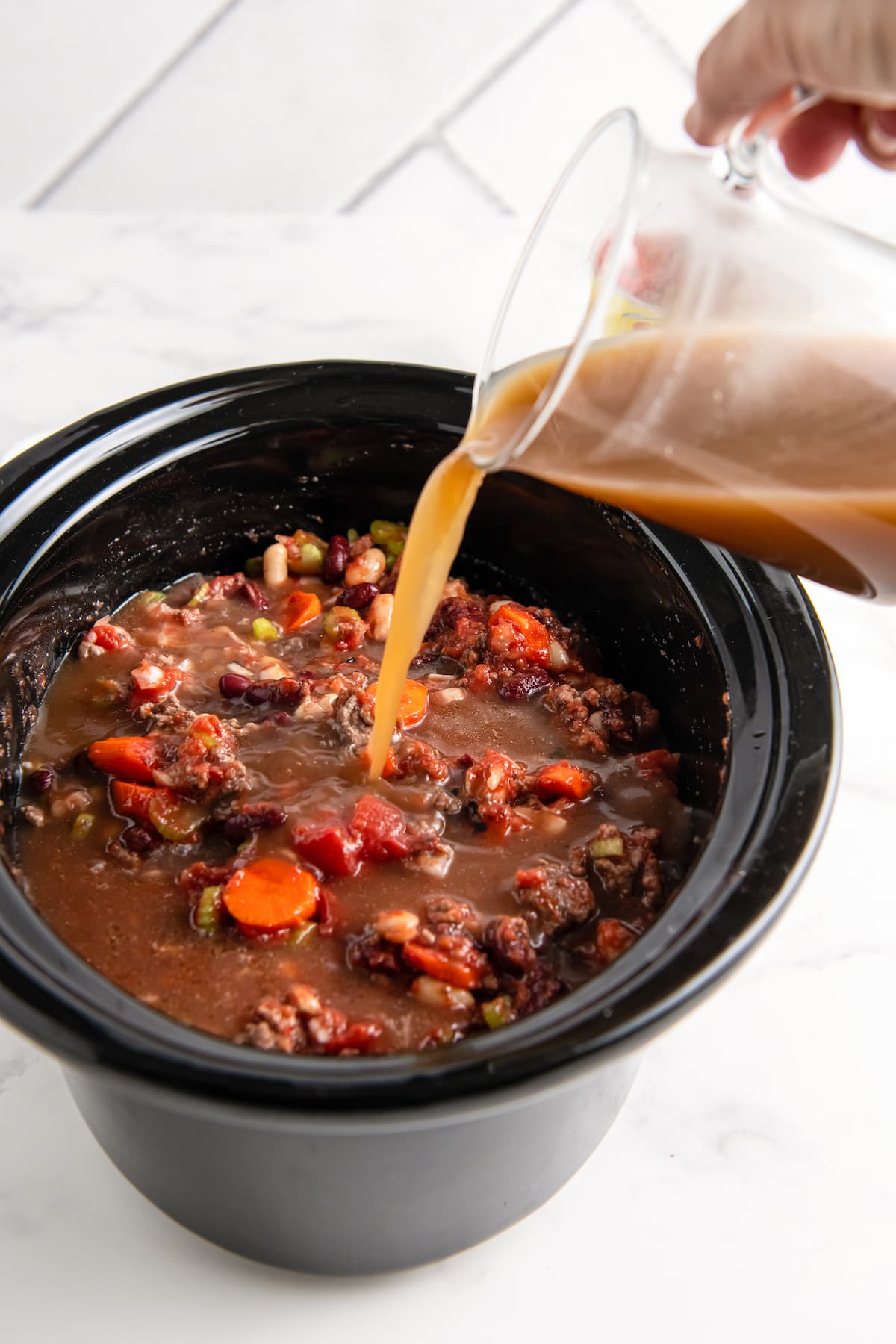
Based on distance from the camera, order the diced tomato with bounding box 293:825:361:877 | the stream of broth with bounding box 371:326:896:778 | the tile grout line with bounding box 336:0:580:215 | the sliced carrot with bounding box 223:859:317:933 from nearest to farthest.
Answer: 1. the stream of broth with bounding box 371:326:896:778
2. the sliced carrot with bounding box 223:859:317:933
3. the diced tomato with bounding box 293:825:361:877
4. the tile grout line with bounding box 336:0:580:215

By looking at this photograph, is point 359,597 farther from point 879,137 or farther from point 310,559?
point 879,137

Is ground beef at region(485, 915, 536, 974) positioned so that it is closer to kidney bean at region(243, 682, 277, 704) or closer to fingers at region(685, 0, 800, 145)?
kidney bean at region(243, 682, 277, 704)

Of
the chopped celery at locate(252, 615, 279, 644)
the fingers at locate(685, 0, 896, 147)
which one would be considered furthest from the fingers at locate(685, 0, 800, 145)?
the chopped celery at locate(252, 615, 279, 644)

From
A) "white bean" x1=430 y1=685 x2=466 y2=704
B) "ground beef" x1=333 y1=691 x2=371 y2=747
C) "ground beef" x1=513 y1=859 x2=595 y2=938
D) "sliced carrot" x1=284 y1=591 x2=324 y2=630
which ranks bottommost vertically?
"ground beef" x1=513 y1=859 x2=595 y2=938

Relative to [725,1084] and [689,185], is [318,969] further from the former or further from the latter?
[689,185]

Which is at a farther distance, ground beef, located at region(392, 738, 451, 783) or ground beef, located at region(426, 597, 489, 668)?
ground beef, located at region(426, 597, 489, 668)

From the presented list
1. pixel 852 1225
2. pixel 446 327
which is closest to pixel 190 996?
pixel 852 1225
